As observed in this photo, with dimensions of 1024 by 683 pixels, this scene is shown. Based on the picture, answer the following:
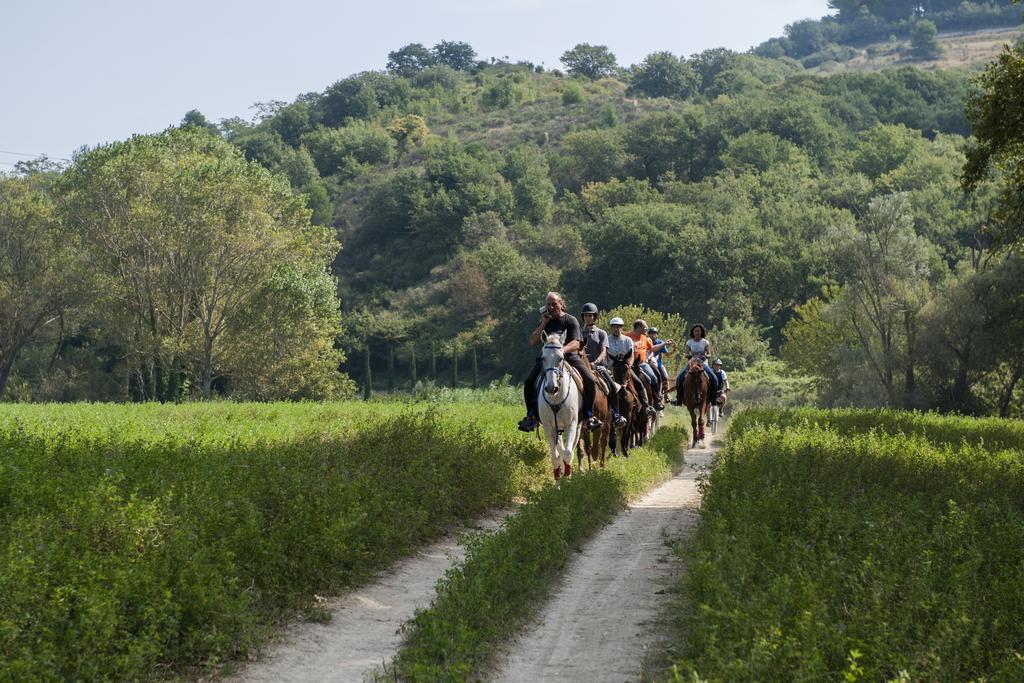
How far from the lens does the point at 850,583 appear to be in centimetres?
896

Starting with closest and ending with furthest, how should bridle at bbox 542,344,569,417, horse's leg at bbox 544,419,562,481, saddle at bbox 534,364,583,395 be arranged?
bridle at bbox 542,344,569,417 < horse's leg at bbox 544,419,562,481 < saddle at bbox 534,364,583,395

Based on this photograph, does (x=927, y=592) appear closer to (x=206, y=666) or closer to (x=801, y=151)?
(x=206, y=666)

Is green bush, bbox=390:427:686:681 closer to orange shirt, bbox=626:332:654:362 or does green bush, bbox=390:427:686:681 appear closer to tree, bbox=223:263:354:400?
orange shirt, bbox=626:332:654:362

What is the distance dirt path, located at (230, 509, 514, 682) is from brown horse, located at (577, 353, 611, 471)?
27.6 ft

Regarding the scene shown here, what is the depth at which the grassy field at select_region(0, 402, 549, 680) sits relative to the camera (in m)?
7.76

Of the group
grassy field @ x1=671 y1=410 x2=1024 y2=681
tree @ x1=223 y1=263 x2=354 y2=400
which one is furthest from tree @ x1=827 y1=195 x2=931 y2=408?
grassy field @ x1=671 y1=410 x2=1024 y2=681

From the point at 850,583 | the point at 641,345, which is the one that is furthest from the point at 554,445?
the point at 850,583

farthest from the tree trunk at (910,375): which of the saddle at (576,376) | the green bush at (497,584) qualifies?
the green bush at (497,584)

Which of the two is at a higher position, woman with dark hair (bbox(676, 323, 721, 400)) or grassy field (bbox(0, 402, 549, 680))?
woman with dark hair (bbox(676, 323, 721, 400))

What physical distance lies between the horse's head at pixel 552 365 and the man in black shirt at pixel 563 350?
21 centimetres

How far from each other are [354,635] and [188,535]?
154 cm

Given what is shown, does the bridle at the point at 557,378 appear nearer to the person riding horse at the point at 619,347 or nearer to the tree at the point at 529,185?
the person riding horse at the point at 619,347

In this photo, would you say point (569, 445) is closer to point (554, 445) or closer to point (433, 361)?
point (554, 445)

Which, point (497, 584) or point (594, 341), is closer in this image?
point (497, 584)
